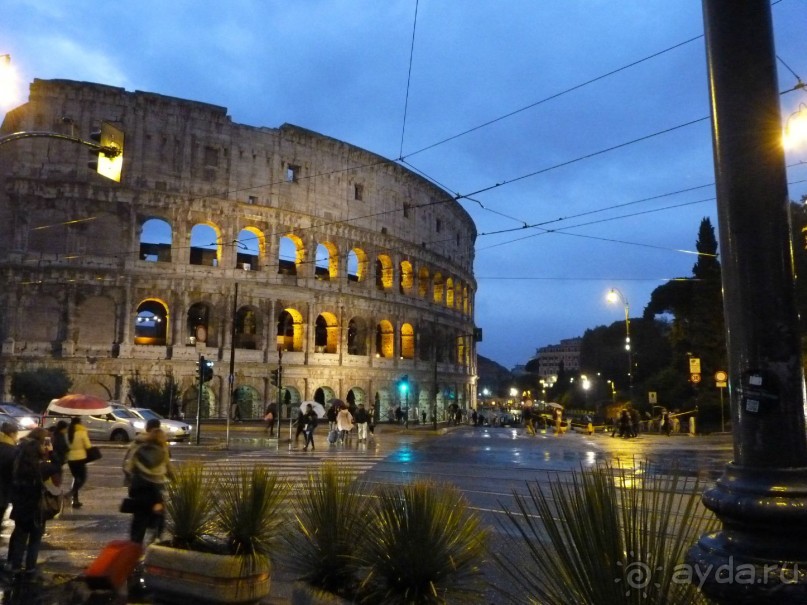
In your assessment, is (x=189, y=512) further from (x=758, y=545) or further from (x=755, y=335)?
(x=755, y=335)

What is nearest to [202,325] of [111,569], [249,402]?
[249,402]

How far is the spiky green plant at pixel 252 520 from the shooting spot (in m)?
5.37

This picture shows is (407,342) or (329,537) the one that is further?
(407,342)

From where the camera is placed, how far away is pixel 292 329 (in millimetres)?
47000

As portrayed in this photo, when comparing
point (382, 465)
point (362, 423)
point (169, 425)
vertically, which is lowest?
point (382, 465)

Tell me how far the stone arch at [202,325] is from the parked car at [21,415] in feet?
50.8

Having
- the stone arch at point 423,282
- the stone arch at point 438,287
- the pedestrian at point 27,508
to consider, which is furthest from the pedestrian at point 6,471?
the stone arch at point 438,287

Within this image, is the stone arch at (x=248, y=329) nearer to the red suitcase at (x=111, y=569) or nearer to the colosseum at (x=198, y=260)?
the colosseum at (x=198, y=260)

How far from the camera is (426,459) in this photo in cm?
1961

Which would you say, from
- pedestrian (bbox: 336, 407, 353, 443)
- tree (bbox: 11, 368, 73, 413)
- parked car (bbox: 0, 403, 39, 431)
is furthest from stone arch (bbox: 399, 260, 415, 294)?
parked car (bbox: 0, 403, 39, 431)

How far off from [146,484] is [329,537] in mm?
3300

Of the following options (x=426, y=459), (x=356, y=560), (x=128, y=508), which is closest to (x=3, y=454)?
(x=128, y=508)

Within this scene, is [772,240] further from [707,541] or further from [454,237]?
[454,237]

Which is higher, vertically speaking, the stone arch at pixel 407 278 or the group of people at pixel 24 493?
the stone arch at pixel 407 278
